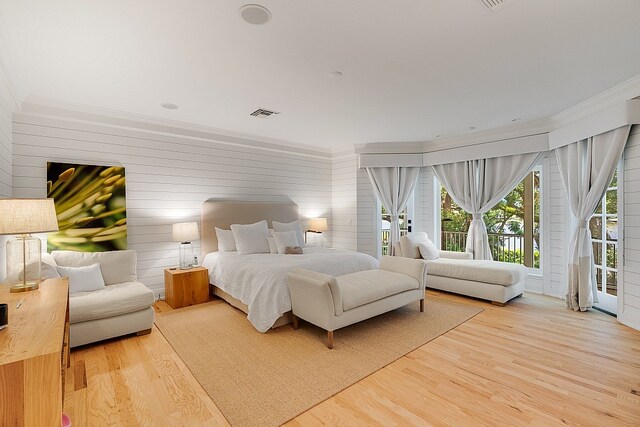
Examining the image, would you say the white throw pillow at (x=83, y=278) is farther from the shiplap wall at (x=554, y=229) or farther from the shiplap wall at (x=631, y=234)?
the shiplap wall at (x=554, y=229)

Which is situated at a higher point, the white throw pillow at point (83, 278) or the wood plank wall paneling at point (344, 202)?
the wood plank wall paneling at point (344, 202)

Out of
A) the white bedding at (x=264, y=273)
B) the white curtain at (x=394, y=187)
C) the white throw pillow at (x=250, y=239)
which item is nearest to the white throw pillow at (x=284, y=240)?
the white throw pillow at (x=250, y=239)

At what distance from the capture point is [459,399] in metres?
2.07

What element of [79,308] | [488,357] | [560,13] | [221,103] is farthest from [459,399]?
[221,103]

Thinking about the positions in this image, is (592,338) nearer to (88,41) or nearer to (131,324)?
(131,324)

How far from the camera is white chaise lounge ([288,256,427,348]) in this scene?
281 centimetres

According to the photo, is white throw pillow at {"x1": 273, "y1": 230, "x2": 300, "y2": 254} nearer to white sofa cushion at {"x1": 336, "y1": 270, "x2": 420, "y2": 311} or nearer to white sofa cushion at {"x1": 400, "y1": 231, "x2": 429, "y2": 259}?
white sofa cushion at {"x1": 336, "y1": 270, "x2": 420, "y2": 311}

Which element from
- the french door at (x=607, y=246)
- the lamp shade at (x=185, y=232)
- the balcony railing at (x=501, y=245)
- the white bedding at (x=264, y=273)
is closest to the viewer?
the white bedding at (x=264, y=273)

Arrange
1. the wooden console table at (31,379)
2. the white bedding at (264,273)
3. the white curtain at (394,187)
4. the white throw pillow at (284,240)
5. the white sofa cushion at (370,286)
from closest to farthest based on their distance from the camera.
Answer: the wooden console table at (31,379) < the white sofa cushion at (370,286) < the white bedding at (264,273) < the white throw pillow at (284,240) < the white curtain at (394,187)

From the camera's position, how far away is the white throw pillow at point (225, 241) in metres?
4.63

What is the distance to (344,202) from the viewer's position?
6.27 m

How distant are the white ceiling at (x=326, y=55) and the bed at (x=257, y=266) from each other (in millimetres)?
1643

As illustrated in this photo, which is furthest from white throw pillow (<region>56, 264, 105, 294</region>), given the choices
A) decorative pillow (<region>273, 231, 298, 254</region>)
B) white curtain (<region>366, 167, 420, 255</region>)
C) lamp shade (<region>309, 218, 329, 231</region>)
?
white curtain (<region>366, 167, 420, 255</region>)

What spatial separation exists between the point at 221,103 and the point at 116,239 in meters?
2.27
